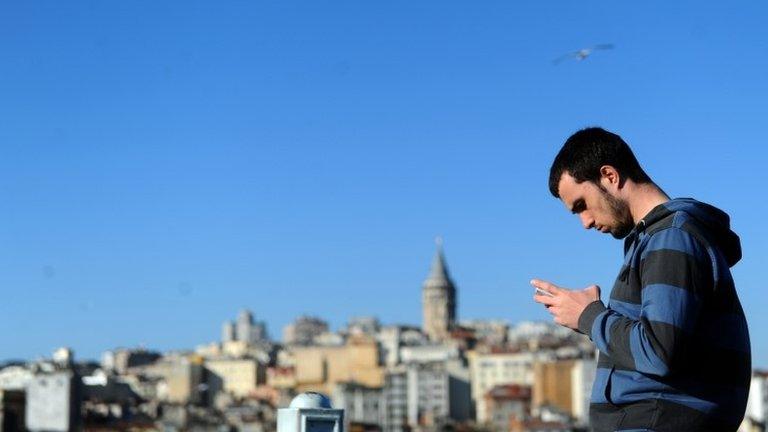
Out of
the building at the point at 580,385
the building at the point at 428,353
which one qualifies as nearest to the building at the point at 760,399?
the building at the point at 580,385

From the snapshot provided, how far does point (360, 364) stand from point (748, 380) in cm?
10139

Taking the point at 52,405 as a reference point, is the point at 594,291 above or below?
below

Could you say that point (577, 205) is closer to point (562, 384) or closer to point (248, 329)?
point (562, 384)

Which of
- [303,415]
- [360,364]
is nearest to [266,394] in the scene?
[360,364]

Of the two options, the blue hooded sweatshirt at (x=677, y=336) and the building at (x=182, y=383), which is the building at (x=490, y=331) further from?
the blue hooded sweatshirt at (x=677, y=336)

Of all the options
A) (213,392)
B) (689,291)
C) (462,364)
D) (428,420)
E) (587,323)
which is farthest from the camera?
(213,392)

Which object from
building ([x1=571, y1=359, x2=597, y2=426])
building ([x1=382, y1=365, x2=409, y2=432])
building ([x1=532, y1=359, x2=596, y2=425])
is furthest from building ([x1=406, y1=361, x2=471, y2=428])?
building ([x1=571, y1=359, x2=597, y2=426])

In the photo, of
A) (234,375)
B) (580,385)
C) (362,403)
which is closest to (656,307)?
(580,385)

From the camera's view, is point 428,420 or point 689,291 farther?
point 428,420

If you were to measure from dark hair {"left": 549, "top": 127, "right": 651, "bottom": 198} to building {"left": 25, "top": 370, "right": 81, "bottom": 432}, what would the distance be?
78394 millimetres

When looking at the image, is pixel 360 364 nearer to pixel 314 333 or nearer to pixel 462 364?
pixel 462 364

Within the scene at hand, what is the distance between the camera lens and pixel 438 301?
131m

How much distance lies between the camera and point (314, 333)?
173m

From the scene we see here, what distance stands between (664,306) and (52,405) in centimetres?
7925
